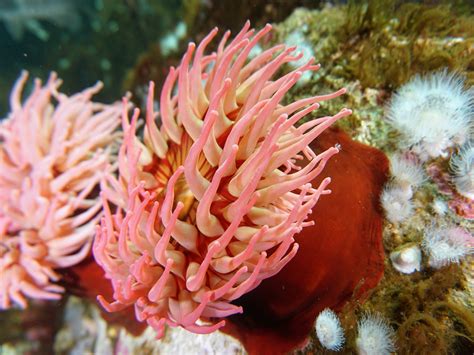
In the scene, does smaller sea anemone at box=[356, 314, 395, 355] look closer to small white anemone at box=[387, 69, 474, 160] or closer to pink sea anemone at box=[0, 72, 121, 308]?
small white anemone at box=[387, 69, 474, 160]

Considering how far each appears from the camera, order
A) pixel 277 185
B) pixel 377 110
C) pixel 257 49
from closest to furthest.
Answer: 1. pixel 277 185
2. pixel 377 110
3. pixel 257 49

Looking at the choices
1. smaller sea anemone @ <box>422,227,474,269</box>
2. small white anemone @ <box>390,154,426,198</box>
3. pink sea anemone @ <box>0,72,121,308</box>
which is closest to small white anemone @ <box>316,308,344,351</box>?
smaller sea anemone @ <box>422,227,474,269</box>

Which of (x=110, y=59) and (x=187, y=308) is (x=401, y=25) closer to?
(x=187, y=308)

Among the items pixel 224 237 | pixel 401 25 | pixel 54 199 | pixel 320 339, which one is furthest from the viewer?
pixel 401 25

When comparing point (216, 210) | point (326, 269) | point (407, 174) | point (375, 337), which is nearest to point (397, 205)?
point (407, 174)

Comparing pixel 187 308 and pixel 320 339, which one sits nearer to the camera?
pixel 187 308

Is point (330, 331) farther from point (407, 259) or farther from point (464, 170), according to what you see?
point (464, 170)

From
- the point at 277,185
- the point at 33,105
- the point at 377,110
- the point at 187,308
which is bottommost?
the point at 377,110

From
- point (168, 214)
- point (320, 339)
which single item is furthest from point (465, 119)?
point (168, 214)
